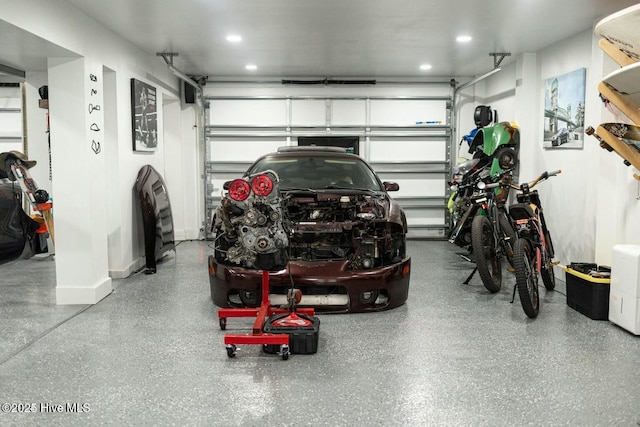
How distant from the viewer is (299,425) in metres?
2.56

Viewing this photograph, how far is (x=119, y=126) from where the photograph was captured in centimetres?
590

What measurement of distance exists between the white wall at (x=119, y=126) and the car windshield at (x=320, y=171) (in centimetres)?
167

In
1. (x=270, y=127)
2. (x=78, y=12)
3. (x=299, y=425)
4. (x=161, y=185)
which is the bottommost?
(x=299, y=425)

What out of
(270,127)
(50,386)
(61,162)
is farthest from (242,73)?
(50,386)

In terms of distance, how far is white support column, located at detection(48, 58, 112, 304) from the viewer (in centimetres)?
480

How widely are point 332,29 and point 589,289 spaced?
3.56 metres

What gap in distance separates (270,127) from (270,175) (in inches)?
227

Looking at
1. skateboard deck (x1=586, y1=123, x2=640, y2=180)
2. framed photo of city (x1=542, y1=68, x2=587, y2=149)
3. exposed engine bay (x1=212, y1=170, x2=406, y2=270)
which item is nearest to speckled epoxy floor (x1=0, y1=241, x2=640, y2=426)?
exposed engine bay (x1=212, y1=170, x2=406, y2=270)

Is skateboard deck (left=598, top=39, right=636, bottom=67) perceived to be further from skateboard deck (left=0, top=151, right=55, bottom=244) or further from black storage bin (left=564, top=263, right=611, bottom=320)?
skateboard deck (left=0, top=151, right=55, bottom=244)

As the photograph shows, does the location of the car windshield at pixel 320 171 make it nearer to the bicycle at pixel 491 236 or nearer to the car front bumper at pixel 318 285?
the bicycle at pixel 491 236

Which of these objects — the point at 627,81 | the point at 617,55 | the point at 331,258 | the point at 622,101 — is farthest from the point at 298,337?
the point at 617,55

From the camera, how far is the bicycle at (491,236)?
198 inches

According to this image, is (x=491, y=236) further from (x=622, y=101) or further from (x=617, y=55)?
(x=617, y=55)

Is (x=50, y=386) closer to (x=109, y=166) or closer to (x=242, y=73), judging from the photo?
(x=109, y=166)
